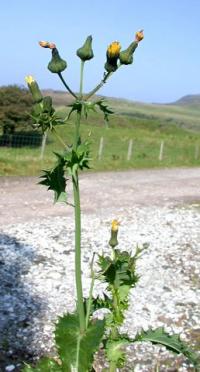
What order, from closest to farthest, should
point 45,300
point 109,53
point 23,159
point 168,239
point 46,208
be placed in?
point 109,53 < point 45,300 < point 168,239 < point 46,208 < point 23,159

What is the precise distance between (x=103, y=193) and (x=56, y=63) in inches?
494

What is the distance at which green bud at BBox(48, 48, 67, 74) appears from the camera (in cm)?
201

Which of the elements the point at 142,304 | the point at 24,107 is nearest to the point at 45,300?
the point at 142,304

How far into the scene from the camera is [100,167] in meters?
20.0

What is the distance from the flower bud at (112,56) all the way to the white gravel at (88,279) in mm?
3890

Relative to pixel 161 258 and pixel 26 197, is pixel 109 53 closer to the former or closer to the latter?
pixel 161 258

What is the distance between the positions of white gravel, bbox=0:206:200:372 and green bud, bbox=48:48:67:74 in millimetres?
3889

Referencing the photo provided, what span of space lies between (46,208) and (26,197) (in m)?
1.23

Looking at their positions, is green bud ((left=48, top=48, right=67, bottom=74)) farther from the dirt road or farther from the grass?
the dirt road

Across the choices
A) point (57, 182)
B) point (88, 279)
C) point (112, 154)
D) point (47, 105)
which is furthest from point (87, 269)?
point (112, 154)

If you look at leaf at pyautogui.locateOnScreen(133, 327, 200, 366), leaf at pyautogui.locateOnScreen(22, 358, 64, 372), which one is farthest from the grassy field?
leaf at pyautogui.locateOnScreen(133, 327, 200, 366)

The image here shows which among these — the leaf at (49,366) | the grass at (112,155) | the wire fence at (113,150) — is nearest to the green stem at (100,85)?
the grass at (112,155)

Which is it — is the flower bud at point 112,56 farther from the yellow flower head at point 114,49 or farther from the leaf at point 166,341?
the leaf at point 166,341

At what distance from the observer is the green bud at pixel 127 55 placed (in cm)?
201
